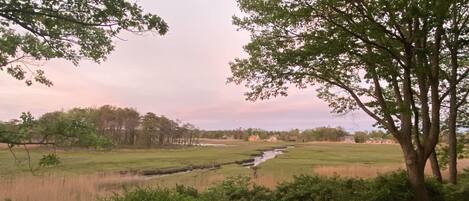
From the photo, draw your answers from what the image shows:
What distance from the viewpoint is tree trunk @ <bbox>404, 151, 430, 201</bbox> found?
42.0 feet

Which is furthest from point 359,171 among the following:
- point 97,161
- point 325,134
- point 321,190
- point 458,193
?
point 325,134

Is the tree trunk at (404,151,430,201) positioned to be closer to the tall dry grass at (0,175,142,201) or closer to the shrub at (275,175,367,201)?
the shrub at (275,175,367,201)

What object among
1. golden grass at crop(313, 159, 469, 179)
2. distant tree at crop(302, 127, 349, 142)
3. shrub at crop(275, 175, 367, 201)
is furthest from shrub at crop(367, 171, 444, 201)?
distant tree at crop(302, 127, 349, 142)

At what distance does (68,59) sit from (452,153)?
43.9 ft

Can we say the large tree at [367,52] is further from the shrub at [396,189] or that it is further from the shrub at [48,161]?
the shrub at [48,161]

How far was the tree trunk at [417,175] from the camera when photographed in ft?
42.0

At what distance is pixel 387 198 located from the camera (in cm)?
1250

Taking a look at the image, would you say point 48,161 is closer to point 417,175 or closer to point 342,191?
point 342,191

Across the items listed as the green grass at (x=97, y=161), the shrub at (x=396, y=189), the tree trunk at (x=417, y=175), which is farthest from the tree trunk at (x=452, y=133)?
the green grass at (x=97, y=161)

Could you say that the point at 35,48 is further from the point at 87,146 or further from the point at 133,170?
the point at 133,170

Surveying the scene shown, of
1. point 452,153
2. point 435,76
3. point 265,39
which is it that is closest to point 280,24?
point 265,39

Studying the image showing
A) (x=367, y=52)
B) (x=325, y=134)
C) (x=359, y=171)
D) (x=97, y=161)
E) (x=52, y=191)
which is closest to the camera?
(x=367, y=52)

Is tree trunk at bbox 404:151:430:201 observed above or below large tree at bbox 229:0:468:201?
below

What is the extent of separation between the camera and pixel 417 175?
1282 cm
